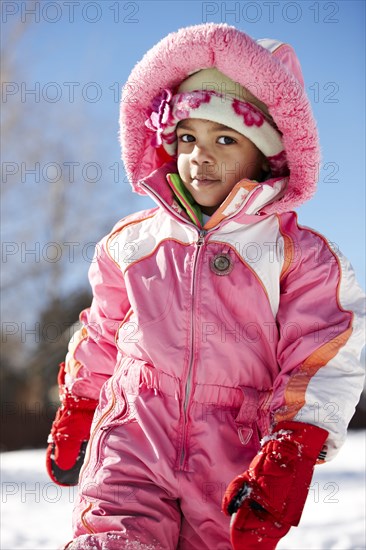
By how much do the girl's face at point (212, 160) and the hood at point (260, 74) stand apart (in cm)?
11

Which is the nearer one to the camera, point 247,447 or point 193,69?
point 247,447

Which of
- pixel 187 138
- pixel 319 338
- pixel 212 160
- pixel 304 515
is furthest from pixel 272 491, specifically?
pixel 304 515

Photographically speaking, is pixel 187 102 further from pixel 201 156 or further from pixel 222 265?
pixel 222 265

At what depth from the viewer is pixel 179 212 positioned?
193cm

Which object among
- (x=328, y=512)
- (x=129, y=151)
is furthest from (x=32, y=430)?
(x=129, y=151)

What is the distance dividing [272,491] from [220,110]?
94 centimetres

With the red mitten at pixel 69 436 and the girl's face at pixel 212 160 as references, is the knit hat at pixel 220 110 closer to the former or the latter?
the girl's face at pixel 212 160

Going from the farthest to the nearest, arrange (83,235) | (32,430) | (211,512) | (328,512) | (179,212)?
(83,235)
(32,430)
(328,512)
(179,212)
(211,512)

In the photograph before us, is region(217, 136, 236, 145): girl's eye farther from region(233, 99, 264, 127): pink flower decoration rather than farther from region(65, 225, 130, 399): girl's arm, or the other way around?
region(65, 225, 130, 399): girl's arm

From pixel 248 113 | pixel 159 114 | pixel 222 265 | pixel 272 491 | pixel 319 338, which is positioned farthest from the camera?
pixel 159 114

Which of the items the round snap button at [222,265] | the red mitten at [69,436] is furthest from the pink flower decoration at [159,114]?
the red mitten at [69,436]

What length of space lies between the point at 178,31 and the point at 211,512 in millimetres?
1222

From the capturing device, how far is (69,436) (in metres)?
2.14

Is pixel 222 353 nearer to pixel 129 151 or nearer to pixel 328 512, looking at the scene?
pixel 129 151
